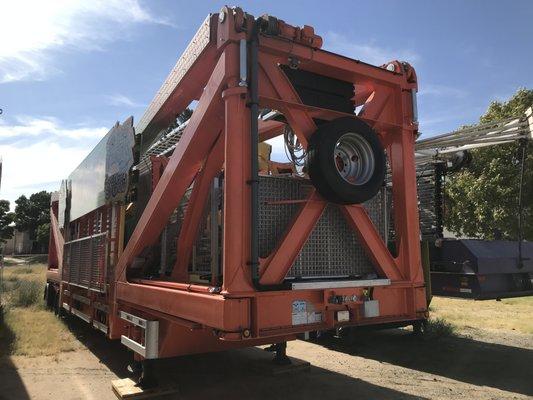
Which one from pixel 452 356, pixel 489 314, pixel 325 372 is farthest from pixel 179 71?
pixel 489 314

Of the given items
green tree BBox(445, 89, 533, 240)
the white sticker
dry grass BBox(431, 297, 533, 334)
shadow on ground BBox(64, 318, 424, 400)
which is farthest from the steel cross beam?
green tree BBox(445, 89, 533, 240)

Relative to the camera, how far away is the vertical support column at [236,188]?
3.49 metres

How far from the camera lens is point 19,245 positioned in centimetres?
6875

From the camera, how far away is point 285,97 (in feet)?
13.1

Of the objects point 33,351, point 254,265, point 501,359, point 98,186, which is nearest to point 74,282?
point 33,351

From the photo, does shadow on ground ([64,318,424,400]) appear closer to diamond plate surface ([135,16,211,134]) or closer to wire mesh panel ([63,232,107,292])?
wire mesh panel ([63,232,107,292])

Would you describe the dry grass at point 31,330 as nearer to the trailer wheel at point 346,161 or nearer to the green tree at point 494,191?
the trailer wheel at point 346,161

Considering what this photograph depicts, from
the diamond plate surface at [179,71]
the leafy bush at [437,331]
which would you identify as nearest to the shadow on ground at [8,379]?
the diamond plate surface at [179,71]

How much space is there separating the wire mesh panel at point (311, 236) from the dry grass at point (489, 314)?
22.0 ft

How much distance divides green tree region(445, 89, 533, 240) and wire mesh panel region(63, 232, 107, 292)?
12.1 m

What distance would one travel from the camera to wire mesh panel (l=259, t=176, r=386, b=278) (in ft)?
13.3

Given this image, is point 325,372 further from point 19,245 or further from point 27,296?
point 19,245

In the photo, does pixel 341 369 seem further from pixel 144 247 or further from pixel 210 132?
pixel 210 132

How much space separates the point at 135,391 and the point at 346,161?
3.29 m
